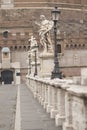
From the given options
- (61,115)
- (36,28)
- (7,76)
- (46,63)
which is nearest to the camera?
(61,115)

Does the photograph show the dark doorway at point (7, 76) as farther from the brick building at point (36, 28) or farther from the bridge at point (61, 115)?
the bridge at point (61, 115)

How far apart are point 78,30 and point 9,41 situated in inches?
386

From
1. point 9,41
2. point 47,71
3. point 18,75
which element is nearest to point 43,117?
point 47,71

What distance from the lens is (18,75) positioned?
208 feet

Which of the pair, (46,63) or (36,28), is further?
(36,28)

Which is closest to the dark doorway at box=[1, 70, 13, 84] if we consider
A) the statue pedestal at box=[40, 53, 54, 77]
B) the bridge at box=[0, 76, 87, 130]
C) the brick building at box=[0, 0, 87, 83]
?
the brick building at box=[0, 0, 87, 83]

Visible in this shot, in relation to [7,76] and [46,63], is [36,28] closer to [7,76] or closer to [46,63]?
[7,76]

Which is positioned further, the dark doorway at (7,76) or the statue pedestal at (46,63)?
the dark doorway at (7,76)

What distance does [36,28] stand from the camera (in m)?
67.4

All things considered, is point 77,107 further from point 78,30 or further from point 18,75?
point 78,30

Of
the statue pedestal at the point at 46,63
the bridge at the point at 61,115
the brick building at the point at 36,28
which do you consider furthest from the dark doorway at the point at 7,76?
the bridge at the point at 61,115

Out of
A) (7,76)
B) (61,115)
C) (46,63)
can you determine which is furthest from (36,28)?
(61,115)

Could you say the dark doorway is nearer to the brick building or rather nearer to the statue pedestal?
the brick building

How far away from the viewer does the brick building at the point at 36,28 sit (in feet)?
215
